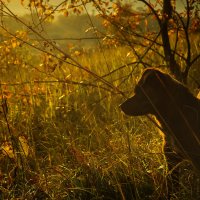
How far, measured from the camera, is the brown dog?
3.12 m

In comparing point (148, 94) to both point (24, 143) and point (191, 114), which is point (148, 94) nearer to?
→ point (191, 114)

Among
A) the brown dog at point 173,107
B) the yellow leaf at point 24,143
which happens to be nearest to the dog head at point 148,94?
the brown dog at point 173,107

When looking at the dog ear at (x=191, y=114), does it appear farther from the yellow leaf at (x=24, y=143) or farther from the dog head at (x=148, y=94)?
the yellow leaf at (x=24, y=143)

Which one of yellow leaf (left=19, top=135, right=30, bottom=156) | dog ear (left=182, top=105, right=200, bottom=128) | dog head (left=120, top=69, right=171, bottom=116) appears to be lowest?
yellow leaf (left=19, top=135, right=30, bottom=156)

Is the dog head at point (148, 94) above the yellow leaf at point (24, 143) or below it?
above

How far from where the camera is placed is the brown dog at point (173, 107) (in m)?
3.12

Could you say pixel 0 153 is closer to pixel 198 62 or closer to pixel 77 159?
pixel 77 159

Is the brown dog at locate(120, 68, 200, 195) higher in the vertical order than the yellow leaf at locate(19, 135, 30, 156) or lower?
higher

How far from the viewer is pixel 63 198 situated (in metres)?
3.48

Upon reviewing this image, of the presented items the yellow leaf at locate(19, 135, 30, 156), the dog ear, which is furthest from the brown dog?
the yellow leaf at locate(19, 135, 30, 156)

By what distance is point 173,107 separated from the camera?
10.4 ft

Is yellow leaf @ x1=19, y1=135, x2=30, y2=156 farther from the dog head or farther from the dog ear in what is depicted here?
the dog ear

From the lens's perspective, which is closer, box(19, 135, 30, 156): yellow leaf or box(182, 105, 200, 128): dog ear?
box(182, 105, 200, 128): dog ear

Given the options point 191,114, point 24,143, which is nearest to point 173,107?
point 191,114
